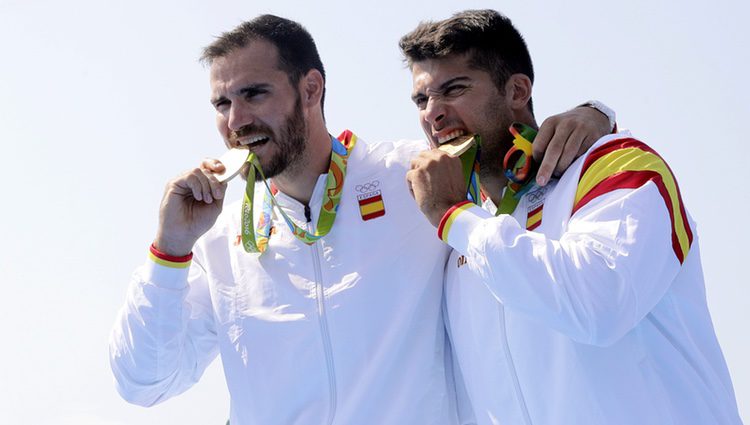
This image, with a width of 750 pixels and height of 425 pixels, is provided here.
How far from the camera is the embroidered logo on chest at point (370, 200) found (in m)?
5.50

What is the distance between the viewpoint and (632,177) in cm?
442

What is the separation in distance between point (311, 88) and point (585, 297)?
7.61 ft

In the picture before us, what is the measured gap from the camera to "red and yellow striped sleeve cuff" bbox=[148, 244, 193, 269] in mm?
5395

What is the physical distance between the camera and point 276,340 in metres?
5.44

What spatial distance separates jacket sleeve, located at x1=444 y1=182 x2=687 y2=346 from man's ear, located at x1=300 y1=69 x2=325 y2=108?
1.75m

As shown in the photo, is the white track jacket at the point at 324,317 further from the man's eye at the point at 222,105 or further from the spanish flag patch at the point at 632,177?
the spanish flag patch at the point at 632,177

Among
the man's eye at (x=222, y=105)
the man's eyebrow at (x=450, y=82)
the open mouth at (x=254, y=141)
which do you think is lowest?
the open mouth at (x=254, y=141)

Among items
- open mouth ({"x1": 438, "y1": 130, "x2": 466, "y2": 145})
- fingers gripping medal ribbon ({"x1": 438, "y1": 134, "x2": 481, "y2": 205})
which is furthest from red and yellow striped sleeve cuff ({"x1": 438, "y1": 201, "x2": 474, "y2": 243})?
open mouth ({"x1": 438, "y1": 130, "x2": 466, "y2": 145})

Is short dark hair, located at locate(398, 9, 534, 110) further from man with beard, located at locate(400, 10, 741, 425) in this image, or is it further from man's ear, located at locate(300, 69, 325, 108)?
man's ear, located at locate(300, 69, 325, 108)

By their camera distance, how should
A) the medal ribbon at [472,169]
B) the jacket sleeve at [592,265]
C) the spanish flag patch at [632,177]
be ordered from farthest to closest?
the medal ribbon at [472,169] → the spanish flag patch at [632,177] → the jacket sleeve at [592,265]

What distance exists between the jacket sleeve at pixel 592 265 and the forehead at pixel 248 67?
1.74 m

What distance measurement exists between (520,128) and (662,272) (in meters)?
1.11

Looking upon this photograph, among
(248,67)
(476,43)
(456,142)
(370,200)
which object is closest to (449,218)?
(456,142)

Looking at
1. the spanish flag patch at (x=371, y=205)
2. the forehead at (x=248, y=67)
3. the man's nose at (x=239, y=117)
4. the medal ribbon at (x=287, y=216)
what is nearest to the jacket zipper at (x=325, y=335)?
the medal ribbon at (x=287, y=216)
